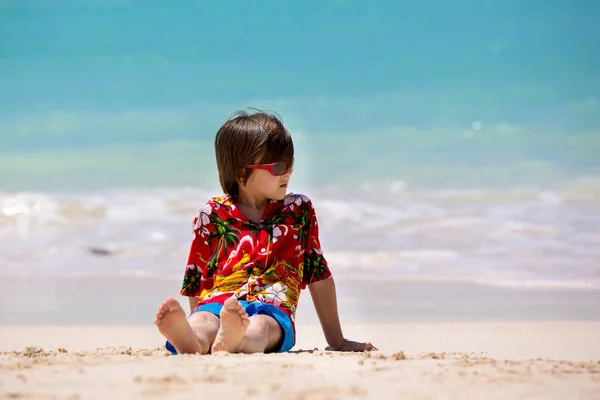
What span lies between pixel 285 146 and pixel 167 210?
7372mm

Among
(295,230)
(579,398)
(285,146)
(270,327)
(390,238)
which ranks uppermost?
(390,238)

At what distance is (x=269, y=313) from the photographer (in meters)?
2.96

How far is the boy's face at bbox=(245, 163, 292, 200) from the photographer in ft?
10.3

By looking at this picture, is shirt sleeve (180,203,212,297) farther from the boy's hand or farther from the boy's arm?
the boy's hand

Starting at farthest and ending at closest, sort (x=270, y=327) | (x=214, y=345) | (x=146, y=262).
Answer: (x=146, y=262), (x=270, y=327), (x=214, y=345)

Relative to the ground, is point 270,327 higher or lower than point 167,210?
lower

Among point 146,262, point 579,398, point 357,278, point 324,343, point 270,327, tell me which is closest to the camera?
point 579,398

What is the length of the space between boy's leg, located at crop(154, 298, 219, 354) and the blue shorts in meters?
0.07

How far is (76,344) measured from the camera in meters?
4.01

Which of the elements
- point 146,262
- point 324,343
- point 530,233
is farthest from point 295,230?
point 530,233

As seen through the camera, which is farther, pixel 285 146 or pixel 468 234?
pixel 468 234

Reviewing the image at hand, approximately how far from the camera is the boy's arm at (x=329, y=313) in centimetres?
324

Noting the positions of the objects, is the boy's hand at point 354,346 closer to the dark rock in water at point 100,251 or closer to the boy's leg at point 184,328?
the boy's leg at point 184,328

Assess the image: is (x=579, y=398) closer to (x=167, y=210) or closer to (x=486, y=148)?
(x=167, y=210)
